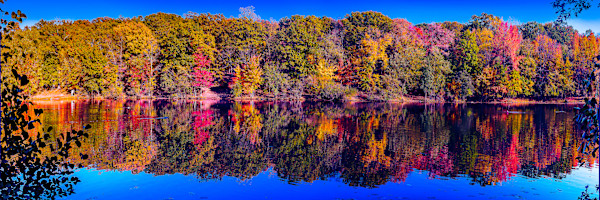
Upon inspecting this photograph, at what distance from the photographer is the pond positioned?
1372 centimetres

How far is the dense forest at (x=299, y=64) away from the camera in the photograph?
65.1 m

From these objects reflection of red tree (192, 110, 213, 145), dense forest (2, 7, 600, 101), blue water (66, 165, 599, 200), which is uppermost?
dense forest (2, 7, 600, 101)

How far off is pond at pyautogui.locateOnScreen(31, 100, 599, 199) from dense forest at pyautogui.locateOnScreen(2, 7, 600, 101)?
35.9 metres

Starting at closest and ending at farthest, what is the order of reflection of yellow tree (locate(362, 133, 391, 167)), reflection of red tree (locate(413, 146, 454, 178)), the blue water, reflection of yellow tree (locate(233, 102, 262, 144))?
the blue water → reflection of red tree (locate(413, 146, 454, 178)) → reflection of yellow tree (locate(362, 133, 391, 167)) → reflection of yellow tree (locate(233, 102, 262, 144))

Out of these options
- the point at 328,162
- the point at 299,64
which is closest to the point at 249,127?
the point at 328,162

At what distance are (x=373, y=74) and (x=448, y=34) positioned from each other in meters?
19.4

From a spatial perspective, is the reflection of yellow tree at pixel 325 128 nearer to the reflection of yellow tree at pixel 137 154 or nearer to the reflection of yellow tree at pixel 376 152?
the reflection of yellow tree at pixel 376 152

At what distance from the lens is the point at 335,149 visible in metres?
21.3

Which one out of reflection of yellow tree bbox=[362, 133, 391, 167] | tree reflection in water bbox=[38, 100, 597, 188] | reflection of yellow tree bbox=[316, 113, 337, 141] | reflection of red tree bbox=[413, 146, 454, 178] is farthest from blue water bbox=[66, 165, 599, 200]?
reflection of yellow tree bbox=[316, 113, 337, 141]

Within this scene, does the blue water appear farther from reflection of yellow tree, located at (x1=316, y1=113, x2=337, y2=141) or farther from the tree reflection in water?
reflection of yellow tree, located at (x1=316, y1=113, x2=337, y2=141)

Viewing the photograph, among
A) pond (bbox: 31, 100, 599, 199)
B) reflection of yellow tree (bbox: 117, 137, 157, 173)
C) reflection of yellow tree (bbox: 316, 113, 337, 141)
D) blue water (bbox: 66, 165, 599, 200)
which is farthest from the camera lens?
reflection of yellow tree (bbox: 316, 113, 337, 141)

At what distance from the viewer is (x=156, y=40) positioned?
69.3m

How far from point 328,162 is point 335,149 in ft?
10.3

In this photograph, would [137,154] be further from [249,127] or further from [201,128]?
[249,127]
